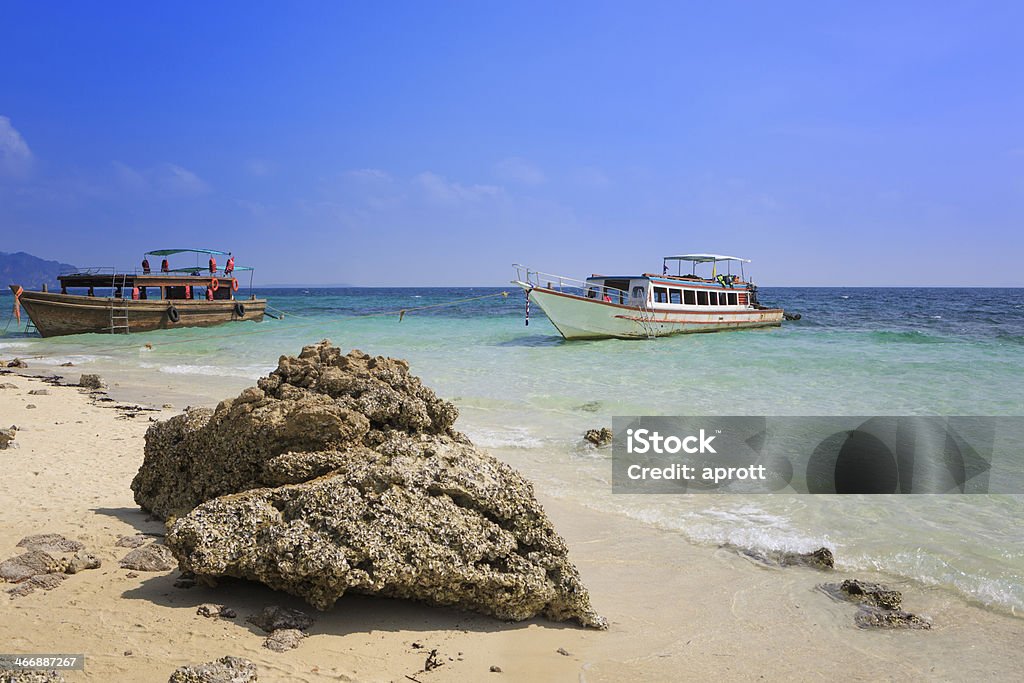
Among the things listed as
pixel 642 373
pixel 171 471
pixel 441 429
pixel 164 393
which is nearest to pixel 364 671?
pixel 441 429

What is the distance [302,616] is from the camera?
3.58 metres

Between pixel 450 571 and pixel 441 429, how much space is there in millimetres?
1391

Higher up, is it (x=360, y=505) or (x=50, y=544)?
(x=360, y=505)

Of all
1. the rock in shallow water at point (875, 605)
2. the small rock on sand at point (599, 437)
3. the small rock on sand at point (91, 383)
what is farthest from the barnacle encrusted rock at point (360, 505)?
the small rock on sand at point (91, 383)

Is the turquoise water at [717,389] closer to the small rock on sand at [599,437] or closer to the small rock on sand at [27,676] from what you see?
the small rock on sand at [599,437]

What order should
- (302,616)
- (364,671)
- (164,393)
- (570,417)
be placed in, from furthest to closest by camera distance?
(164,393), (570,417), (302,616), (364,671)

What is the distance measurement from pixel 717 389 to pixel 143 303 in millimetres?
27712

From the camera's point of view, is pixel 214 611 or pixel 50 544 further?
pixel 50 544

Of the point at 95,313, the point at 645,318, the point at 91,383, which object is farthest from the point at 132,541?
the point at 95,313

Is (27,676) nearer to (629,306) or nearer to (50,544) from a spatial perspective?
(50,544)

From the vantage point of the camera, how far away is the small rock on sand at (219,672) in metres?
2.85

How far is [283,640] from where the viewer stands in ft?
11.0

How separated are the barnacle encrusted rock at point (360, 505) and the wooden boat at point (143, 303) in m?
29.9

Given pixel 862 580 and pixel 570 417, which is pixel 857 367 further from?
pixel 862 580
